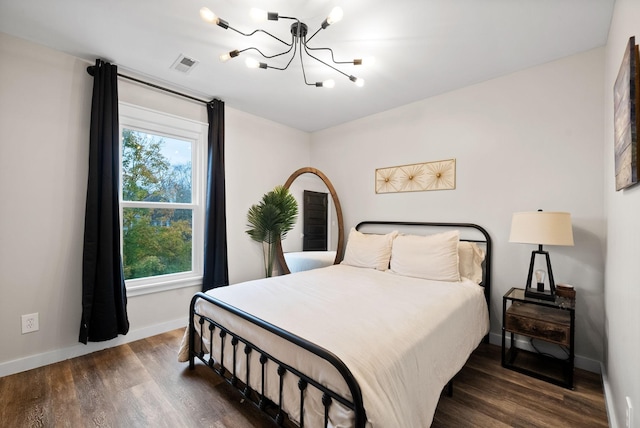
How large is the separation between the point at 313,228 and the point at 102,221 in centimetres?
229

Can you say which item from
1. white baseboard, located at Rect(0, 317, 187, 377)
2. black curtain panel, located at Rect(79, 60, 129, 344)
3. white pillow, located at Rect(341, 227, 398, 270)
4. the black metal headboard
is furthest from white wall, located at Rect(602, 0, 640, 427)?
white baseboard, located at Rect(0, 317, 187, 377)

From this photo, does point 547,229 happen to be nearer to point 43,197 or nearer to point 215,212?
point 215,212

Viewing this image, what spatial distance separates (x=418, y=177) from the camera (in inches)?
122

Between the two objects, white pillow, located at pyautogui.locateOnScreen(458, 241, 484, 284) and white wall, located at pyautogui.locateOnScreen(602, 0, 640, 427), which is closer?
white wall, located at pyautogui.locateOnScreen(602, 0, 640, 427)

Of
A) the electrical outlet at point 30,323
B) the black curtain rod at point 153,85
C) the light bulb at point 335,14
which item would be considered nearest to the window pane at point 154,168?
the black curtain rod at point 153,85

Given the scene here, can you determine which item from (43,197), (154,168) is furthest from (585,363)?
(43,197)

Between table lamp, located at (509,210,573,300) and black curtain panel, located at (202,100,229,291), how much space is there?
276 centimetres

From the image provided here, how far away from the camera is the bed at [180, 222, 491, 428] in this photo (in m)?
1.16

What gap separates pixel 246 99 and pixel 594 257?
3507 mm

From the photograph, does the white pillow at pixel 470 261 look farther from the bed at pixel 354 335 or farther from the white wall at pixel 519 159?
the white wall at pixel 519 159

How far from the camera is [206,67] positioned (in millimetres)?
2473

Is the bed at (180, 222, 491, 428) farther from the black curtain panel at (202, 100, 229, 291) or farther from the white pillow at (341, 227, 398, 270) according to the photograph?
the black curtain panel at (202, 100, 229, 291)

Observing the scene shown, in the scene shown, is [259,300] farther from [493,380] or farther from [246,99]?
[246,99]

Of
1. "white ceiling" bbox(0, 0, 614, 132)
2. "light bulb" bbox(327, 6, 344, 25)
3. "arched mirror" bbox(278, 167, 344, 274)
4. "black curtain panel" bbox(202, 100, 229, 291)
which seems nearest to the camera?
"light bulb" bbox(327, 6, 344, 25)
